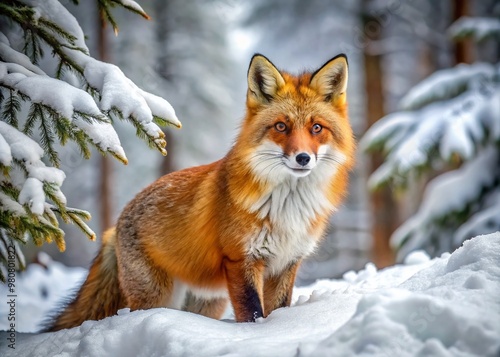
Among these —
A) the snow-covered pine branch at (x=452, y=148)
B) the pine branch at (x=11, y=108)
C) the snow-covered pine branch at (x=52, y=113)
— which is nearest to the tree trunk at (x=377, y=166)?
the snow-covered pine branch at (x=452, y=148)

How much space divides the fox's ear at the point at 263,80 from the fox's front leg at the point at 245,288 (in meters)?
1.40

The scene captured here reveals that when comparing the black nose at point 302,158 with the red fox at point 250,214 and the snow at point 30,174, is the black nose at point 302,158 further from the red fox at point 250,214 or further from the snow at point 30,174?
the snow at point 30,174

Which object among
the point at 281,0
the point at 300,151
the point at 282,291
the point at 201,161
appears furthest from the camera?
the point at 201,161

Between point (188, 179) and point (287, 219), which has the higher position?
point (188, 179)

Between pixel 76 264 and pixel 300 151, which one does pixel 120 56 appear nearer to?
pixel 76 264

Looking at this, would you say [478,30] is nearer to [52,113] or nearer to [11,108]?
[52,113]

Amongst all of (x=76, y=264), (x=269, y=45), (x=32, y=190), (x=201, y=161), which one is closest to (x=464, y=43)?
(x=269, y=45)

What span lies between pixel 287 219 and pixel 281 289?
734mm

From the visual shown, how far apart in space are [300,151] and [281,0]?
10231 millimetres

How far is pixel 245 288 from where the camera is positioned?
3.57 meters

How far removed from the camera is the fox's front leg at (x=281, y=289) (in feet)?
13.2

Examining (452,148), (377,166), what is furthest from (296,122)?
(377,166)

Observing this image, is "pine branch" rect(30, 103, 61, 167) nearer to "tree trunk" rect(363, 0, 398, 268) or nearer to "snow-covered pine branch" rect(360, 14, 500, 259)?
"snow-covered pine branch" rect(360, 14, 500, 259)

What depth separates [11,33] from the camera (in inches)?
160
